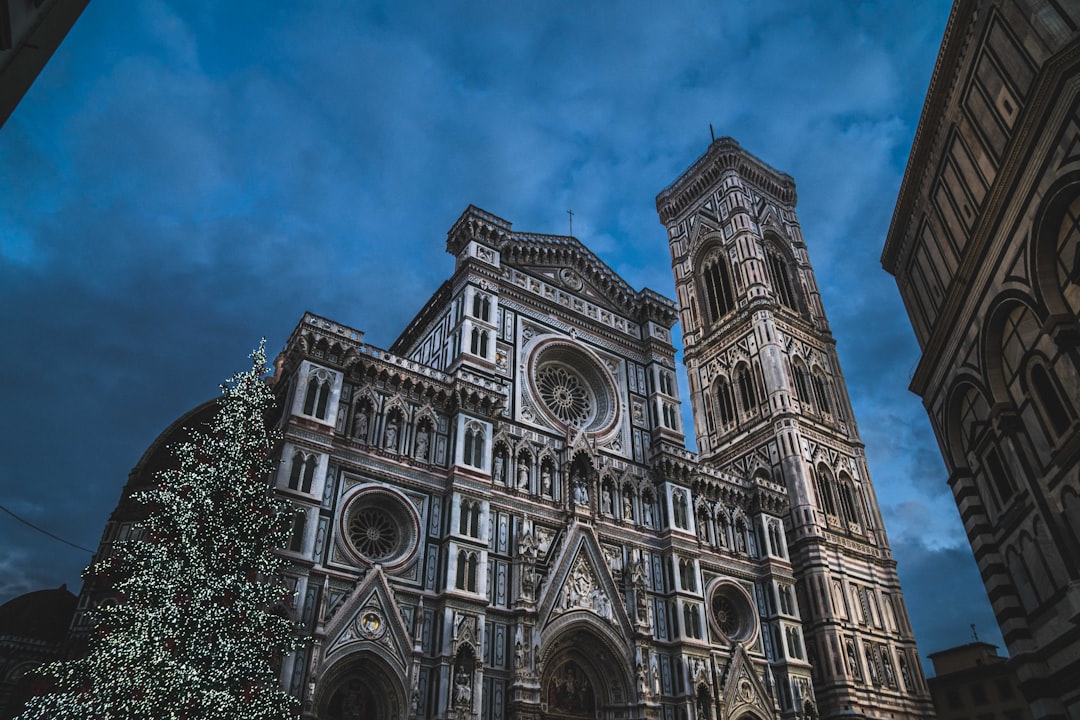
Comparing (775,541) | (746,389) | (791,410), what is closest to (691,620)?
(775,541)

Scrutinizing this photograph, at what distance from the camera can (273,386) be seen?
2655cm

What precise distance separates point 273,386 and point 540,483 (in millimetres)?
10972

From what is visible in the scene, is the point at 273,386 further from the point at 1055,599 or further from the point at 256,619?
the point at 1055,599

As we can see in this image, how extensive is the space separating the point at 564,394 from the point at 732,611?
12058 mm

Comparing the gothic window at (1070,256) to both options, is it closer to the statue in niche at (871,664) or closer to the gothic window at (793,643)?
the gothic window at (793,643)

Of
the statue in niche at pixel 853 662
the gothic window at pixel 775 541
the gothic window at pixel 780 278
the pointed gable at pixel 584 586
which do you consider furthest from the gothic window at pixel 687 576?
the gothic window at pixel 780 278

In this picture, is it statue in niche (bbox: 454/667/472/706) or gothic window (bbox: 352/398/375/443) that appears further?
gothic window (bbox: 352/398/375/443)

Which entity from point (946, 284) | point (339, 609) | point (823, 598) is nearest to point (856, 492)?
point (823, 598)

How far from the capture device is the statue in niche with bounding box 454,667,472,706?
805 inches

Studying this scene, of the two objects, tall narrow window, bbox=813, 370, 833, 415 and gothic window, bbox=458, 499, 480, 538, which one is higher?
tall narrow window, bbox=813, 370, 833, 415

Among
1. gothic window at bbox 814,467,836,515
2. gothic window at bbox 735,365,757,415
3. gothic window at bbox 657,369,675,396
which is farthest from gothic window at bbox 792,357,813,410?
gothic window at bbox 657,369,675,396

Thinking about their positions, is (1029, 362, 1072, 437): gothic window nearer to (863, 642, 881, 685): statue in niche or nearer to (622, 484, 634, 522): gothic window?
(622, 484, 634, 522): gothic window

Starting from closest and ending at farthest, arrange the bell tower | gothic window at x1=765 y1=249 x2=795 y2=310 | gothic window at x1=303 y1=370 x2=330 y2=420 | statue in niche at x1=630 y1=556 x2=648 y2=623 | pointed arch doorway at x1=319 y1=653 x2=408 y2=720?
pointed arch doorway at x1=319 y1=653 x2=408 y2=720 → gothic window at x1=303 y1=370 x2=330 y2=420 → statue in niche at x1=630 y1=556 x2=648 y2=623 → the bell tower → gothic window at x1=765 y1=249 x2=795 y2=310

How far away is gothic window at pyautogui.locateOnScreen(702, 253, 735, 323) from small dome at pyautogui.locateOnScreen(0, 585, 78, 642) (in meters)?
42.2
